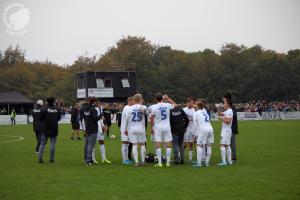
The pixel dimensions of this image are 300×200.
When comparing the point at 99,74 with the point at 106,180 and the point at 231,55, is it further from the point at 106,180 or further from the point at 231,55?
the point at 106,180

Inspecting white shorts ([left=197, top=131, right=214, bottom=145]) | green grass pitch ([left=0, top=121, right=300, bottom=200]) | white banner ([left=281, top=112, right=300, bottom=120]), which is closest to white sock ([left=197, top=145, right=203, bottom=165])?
white shorts ([left=197, top=131, right=214, bottom=145])

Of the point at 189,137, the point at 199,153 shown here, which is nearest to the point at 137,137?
the point at 199,153

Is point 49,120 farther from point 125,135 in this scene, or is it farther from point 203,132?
point 203,132

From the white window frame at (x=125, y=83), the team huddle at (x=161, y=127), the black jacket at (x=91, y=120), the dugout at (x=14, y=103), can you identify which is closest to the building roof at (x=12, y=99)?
the dugout at (x=14, y=103)

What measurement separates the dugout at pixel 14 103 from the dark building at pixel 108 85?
7888 millimetres

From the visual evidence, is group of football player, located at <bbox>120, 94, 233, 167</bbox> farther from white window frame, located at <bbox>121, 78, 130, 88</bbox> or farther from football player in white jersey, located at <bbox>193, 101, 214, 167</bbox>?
white window frame, located at <bbox>121, 78, 130, 88</bbox>

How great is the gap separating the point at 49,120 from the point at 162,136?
413 centimetres

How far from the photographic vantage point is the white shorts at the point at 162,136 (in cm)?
1739

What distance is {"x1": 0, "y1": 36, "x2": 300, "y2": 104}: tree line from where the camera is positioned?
87.7 meters

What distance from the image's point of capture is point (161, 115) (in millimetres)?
17391

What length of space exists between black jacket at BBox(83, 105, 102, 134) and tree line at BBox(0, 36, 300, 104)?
230 ft

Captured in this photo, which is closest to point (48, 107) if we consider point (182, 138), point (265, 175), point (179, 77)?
point (182, 138)

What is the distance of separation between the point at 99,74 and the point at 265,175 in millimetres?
56593

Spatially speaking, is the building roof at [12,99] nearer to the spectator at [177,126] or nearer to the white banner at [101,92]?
the white banner at [101,92]
